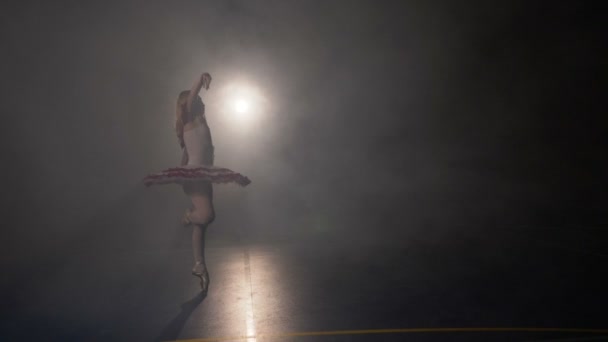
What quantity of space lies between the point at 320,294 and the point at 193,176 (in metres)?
1.90

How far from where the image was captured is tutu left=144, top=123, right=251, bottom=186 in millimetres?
3320

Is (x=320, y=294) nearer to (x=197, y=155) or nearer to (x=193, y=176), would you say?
(x=193, y=176)

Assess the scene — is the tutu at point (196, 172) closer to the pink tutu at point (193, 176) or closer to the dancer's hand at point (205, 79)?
the pink tutu at point (193, 176)

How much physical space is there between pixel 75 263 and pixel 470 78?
1028 centimetres

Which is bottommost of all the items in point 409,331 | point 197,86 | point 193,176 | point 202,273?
point 409,331

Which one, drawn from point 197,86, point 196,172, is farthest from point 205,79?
point 196,172

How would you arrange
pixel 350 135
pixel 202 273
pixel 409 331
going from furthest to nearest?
pixel 350 135
pixel 202 273
pixel 409 331

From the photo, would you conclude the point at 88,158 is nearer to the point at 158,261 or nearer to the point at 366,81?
the point at 158,261

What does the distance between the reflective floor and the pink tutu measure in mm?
1300

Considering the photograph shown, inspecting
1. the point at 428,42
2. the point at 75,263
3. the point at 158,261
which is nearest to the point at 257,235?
the point at 158,261

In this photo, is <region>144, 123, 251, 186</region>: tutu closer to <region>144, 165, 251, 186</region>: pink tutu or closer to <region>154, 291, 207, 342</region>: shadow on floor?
<region>144, 165, 251, 186</region>: pink tutu

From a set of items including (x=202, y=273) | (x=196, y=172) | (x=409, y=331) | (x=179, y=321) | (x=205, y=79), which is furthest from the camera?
(x=202, y=273)

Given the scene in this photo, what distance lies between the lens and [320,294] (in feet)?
12.7

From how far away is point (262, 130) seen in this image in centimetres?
1027
